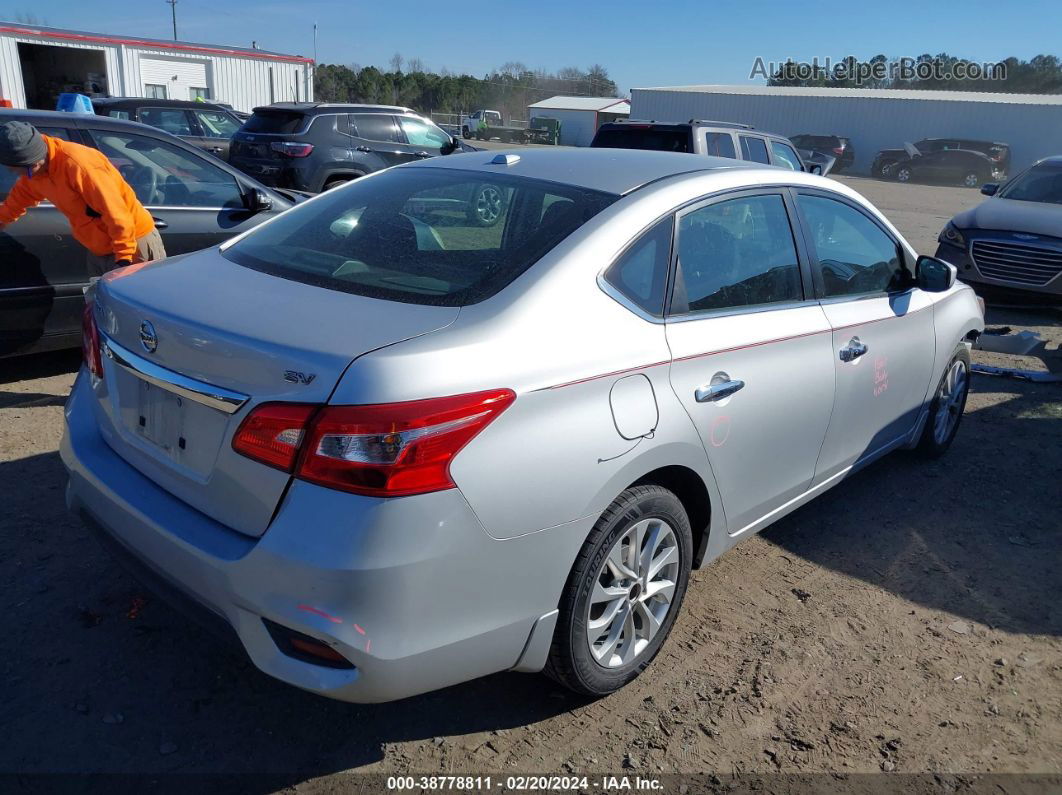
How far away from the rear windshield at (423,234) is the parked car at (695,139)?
19.1 feet

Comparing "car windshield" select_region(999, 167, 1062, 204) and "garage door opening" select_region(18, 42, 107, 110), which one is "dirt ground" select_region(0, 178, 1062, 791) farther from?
"garage door opening" select_region(18, 42, 107, 110)

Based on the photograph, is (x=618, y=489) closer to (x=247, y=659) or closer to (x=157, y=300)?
(x=247, y=659)

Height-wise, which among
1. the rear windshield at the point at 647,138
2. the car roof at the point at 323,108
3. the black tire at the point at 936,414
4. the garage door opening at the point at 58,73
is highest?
the garage door opening at the point at 58,73

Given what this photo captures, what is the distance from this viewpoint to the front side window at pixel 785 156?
409 inches

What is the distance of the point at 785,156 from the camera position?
420 inches

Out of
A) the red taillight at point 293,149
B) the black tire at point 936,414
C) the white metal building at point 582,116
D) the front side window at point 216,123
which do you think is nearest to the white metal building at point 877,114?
the white metal building at point 582,116

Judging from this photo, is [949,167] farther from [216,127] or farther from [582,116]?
[216,127]

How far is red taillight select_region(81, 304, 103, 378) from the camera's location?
2.74m

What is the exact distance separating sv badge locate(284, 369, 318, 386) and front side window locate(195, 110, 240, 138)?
1449cm

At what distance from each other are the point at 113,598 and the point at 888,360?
11.3ft

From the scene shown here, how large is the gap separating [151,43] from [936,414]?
31918mm

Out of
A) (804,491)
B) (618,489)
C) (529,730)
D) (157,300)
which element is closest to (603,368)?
(618,489)

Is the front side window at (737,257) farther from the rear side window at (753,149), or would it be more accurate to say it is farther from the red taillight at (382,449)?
the rear side window at (753,149)

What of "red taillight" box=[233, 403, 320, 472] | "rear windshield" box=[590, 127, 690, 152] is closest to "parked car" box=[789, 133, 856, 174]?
"rear windshield" box=[590, 127, 690, 152]
